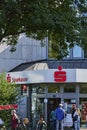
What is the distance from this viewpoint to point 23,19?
16953 millimetres

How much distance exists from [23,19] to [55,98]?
61.4 ft

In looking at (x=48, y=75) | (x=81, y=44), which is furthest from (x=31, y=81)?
(x=81, y=44)

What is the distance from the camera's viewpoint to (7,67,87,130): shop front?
34062 millimetres

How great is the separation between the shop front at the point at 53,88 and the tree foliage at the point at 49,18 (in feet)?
50.4

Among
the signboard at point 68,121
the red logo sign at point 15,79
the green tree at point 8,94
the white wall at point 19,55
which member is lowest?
the signboard at point 68,121

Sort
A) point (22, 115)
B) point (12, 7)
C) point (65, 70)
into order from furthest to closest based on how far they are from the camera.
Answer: point (22, 115)
point (65, 70)
point (12, 7)

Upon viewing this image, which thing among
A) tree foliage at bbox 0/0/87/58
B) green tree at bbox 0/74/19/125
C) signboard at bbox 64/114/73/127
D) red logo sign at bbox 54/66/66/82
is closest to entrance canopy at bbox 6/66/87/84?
red logo sign at bbox 54/66/66/82

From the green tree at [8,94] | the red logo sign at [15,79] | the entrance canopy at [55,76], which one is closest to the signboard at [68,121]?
the green tree at [8,94]

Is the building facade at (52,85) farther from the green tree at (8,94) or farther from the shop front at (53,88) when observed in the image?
the green tree at (8,94)

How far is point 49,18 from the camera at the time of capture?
53.0 feet

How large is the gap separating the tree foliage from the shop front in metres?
15.4

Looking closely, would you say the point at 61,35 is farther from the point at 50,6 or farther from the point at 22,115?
the point at 22,115

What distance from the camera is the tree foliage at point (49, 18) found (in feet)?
52.3

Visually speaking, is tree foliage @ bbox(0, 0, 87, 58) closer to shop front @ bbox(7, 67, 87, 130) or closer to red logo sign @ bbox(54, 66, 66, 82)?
red logo sign @ bbox(54, 66, 66, 82)
